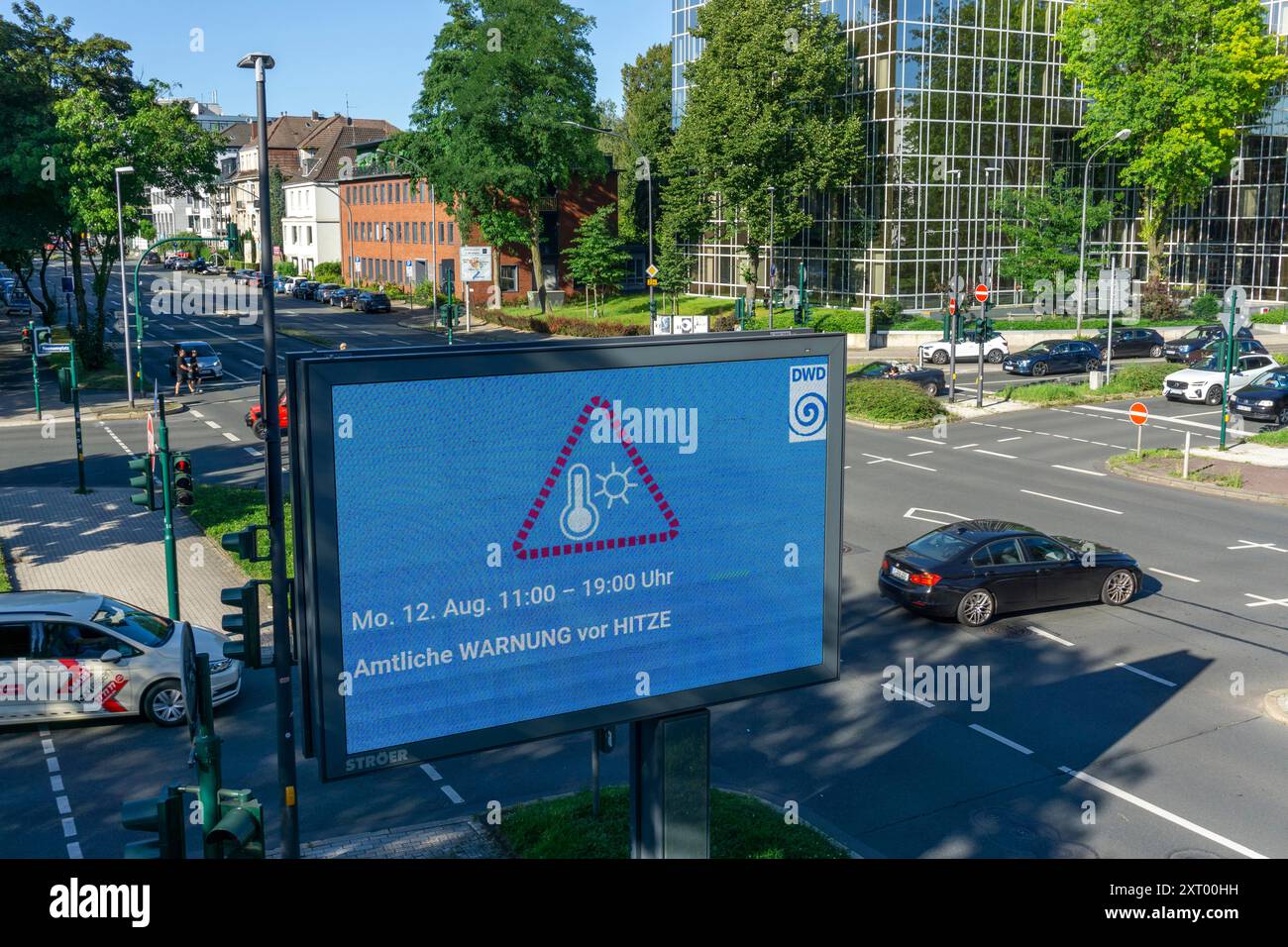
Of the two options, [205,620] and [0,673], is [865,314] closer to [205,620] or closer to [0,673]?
[205,620]

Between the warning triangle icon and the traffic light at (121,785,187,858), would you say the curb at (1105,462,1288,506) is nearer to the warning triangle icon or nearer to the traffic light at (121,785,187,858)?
the warning triangle icon

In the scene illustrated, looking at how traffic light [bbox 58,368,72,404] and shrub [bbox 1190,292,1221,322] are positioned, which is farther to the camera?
shrub [bbox 1190,292,1221,322]

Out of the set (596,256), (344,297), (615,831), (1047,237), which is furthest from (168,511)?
(344,297)

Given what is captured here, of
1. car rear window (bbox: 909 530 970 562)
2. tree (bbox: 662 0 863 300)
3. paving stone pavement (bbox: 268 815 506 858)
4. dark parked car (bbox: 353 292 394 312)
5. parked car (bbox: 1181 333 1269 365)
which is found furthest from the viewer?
dark parked car (bbox: 353 292 394 312)

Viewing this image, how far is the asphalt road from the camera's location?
38.0 ft

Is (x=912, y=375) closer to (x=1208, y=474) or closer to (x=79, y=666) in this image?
(x=1208, y=474)

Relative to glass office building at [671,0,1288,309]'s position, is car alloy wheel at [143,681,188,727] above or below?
below

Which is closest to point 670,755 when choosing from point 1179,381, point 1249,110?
point 1179,381

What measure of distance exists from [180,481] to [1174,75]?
5532 centimetres

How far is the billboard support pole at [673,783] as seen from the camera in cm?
877

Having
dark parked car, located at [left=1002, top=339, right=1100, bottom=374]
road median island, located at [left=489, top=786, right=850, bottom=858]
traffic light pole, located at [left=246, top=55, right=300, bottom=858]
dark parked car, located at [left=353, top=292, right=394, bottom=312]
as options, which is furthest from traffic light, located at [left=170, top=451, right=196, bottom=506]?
dark parked car, located at [left=353, top=292, right=394, bottom=312]

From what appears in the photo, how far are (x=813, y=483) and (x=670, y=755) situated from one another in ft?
7.33

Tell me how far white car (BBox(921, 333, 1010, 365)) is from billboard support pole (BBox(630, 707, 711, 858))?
42.3m
